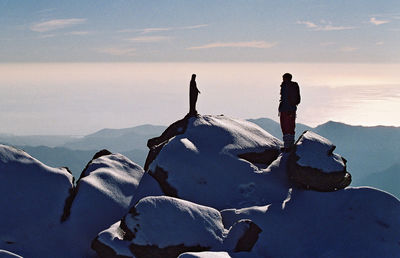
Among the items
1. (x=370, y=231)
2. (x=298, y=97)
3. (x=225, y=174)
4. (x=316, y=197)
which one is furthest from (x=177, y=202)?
(x=298, y=97)

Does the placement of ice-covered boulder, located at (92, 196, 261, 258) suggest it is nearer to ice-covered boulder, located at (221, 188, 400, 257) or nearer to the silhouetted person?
ice-covered boulder, located at (221, 188, 400, 257)

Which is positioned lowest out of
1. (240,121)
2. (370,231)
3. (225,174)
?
(370,231)

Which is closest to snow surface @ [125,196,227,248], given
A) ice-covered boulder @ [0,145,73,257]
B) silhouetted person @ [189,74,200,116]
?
ice-covered boulder @ [0,145,73,257]

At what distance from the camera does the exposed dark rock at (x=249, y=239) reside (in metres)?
15.9

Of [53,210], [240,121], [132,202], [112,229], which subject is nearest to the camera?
[112,229]

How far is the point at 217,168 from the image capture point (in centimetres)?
2223

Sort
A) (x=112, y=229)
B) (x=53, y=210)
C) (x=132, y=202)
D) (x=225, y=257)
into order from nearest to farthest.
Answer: (x=225, y=257) → (x=112, y=229) → (x=53, y=210) → (x=132, y=202)

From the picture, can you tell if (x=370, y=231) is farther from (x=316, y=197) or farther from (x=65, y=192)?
(x=65, y=192)

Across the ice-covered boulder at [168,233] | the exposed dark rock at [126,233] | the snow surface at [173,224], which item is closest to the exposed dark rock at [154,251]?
the ice-covered boulder at [168,233]

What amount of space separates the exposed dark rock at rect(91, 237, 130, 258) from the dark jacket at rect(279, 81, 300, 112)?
14.3m

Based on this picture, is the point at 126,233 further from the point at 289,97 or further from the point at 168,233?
the point at 289,97

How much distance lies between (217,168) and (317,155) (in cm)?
597

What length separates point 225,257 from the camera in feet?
46.3

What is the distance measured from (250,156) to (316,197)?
5.52 m
